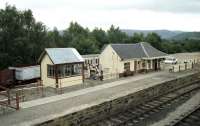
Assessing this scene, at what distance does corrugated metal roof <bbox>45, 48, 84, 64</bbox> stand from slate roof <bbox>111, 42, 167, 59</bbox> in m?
7.20

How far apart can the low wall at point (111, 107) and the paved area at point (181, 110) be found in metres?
3.03

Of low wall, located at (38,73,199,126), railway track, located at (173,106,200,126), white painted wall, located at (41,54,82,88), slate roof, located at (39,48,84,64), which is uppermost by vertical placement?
slate roof, located at (39,48,84,64)

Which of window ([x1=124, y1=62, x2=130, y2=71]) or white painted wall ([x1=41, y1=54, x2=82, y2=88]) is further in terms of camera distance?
window ([x1=124, y1=62, x2=130, y2=71])

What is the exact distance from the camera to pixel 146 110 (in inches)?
876

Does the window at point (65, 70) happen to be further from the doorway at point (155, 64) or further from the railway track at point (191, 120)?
the doorway at point (155, 64)

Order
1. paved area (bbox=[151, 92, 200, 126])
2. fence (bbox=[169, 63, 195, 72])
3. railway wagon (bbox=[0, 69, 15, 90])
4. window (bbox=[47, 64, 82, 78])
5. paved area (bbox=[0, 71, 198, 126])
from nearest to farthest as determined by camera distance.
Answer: paved area (bbox=[0, 71, 198, 126]) < paved area (bbox=[151, 92, 200, 126]) < window (bbox=[47, 64, 82, 78]) < railway wagon (bbox=[0, 69, 15, 90]) < fence (bbox=[169, 63, 195, 72])

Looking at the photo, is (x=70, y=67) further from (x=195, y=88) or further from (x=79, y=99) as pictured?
(x=195, y=88)

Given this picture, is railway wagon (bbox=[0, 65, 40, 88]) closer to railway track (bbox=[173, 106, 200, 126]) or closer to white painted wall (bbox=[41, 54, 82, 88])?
white painted wall (bbox=[41, 54, 82, 88])

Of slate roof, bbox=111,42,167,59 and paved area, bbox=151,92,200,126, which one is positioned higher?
slate roof, bbox=111,42,167,59

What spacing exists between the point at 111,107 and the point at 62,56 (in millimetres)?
9757

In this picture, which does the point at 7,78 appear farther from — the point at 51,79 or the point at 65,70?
the point at 65,70

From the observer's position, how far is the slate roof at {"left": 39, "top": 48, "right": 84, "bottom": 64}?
28.4m

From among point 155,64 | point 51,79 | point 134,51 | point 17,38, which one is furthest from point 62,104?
point 155,64

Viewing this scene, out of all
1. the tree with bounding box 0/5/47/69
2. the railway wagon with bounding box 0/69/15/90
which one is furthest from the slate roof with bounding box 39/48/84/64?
the tree with bounding box 0/5/47/69
